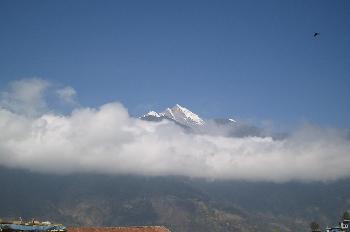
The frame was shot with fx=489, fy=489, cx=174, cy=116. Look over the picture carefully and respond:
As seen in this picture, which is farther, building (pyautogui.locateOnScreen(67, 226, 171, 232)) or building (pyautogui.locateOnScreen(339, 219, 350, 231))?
building (pyautogui.locateOnScreen(339, 219, 350, 231))

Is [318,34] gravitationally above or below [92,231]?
above

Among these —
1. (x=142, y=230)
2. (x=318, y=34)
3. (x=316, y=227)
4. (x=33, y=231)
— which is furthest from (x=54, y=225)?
(x=316, y=227)

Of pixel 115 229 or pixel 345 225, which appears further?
pixel 345 225

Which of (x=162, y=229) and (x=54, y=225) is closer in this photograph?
(x=54, y=225)

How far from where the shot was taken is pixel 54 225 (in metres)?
60.8

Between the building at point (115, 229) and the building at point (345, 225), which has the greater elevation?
the building at point (115, 229)

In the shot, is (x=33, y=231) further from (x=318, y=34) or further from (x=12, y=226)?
(x=318, y=34)

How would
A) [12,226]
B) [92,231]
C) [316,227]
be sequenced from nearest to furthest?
[12,226] → [92,231] → [316,227]

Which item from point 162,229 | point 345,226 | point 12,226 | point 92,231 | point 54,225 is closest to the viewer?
point 12,226

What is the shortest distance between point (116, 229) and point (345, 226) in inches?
4309

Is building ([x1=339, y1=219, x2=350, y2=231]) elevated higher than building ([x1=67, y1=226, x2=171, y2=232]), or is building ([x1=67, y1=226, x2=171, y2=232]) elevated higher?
building ([x1=67, y1=226, x2=171, y2=232])

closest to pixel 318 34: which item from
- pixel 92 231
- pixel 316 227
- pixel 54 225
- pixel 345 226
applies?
pixel 54 225

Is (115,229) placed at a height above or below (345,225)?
above

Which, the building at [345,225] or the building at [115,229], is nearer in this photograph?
the building at [115,229]
